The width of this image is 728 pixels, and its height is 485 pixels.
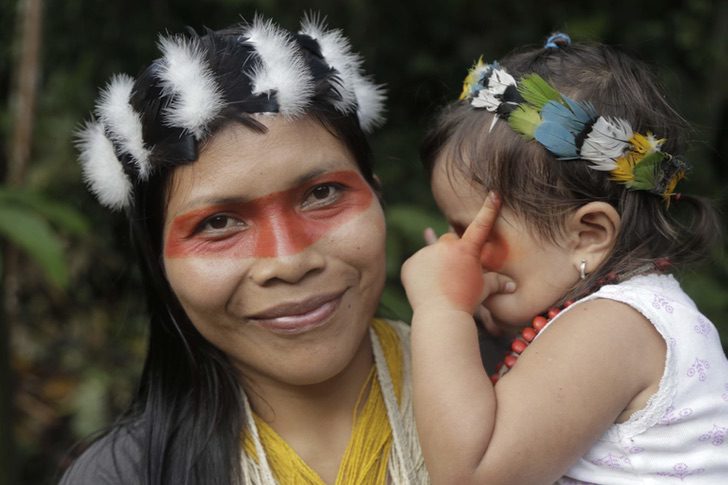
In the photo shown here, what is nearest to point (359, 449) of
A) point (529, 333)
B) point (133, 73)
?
point (529, 333)

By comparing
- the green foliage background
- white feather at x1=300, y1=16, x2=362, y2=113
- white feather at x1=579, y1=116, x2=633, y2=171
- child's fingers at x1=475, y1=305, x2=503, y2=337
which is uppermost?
white feather at x1=300, y1=16, x2=362, y2=113

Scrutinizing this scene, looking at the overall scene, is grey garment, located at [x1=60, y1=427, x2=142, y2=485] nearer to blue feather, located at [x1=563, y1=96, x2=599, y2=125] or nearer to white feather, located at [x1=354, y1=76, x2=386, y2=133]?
white feather, located at [x1=354, y1=76, x2=386, y2=133]

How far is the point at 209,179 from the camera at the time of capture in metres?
1.73

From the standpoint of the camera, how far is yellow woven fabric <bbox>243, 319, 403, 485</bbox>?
1.85 metres

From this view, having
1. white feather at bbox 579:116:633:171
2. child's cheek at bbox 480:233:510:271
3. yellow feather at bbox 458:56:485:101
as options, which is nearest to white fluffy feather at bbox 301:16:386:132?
yellow feather at bbox 458:56:485:101

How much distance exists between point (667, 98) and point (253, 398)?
4.08ft

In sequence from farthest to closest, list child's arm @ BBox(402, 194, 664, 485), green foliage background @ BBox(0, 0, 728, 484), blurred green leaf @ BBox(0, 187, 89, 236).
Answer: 1. green foliage background @ BBox(0, 0, 728, 484)
2. blurred green leaf @ BBox(0, 187, 89, 236)
3. child's arm @ BBox(402, 194, 664, 485)

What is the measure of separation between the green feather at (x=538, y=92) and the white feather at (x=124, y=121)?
86cm

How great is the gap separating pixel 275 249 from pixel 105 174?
49 centimetres

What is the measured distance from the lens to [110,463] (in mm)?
1839

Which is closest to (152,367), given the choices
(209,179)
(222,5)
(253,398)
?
(253,398)

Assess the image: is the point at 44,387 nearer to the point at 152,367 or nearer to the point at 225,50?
the point at 152,367

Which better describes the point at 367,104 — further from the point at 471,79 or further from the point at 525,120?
the point at 525,120

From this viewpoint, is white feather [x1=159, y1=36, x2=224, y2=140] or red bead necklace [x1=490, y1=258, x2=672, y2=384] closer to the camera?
white feather [x1=159, y1=36, x2=224, y2=140]
